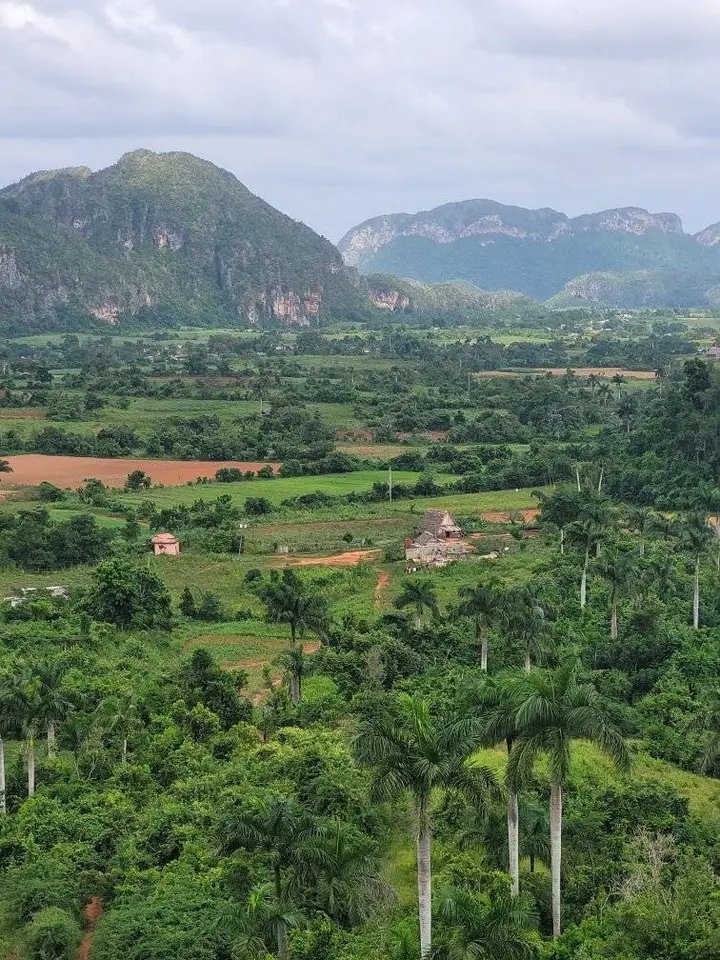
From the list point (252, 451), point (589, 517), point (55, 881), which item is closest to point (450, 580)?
point (589, 517)

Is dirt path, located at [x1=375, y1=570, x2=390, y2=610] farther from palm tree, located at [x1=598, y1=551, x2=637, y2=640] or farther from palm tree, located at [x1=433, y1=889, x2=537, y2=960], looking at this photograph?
palm tree, located at [x1=433, y1=889, x2=537, y2=960]

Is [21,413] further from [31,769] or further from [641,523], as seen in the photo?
[31,769]

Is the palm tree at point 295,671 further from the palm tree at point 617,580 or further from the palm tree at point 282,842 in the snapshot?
the palm tree at point 282,842

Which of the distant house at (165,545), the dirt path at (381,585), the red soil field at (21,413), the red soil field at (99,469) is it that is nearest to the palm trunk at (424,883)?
the dirt path at (381,585)

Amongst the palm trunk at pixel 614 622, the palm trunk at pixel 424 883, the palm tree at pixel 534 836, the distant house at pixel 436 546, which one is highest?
the palm trunk at pixel 424 883

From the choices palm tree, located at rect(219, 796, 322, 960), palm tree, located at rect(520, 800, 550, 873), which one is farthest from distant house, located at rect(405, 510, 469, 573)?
palm tree, located at rect(219, 796, 322, 960)

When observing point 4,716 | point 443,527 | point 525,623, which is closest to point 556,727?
point 4,716

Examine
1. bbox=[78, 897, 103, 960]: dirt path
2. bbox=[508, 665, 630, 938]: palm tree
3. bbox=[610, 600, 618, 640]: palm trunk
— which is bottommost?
bbox=[78, 897, 103, 960]: dirt path
